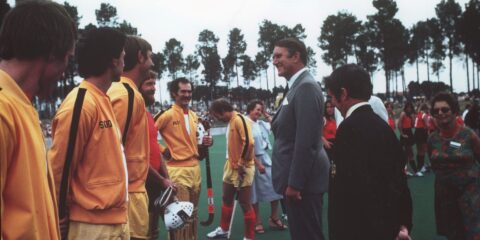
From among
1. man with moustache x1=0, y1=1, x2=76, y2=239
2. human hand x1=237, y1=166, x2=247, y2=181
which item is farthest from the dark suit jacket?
human hand x1=237, y1=166, x2=247, y2=181

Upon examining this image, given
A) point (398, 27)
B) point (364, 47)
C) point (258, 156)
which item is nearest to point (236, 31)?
point (364, 47)

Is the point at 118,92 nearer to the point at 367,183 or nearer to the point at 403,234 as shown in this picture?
the point at 367,183

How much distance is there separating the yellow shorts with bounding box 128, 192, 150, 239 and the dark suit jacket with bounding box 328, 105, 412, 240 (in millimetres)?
1414

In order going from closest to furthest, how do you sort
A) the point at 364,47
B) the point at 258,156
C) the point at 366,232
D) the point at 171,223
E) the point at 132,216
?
the point at 366,232, the point at 132,216, the point at 171,223, the point at 258,156, the point at 364,47

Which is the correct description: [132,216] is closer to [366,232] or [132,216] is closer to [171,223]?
[171,223]

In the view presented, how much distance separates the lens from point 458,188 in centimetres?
498

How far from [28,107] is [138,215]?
80.6 inches

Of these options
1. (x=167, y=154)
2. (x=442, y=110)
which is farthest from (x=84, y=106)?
(x=442, y=110)

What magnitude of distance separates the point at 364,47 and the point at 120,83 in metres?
72.7

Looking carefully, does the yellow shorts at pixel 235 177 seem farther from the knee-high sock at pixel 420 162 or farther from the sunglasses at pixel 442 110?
the knee-high sock at pixel 420 162

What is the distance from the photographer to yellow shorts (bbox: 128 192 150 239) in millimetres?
3455

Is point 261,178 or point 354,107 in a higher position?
point 354,107

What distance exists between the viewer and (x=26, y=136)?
1.56 metres

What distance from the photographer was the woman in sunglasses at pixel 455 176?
4.86 metres
